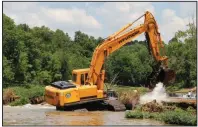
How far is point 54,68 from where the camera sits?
59344 millimetres

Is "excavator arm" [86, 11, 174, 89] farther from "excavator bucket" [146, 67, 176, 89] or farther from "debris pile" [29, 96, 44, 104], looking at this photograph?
"debris pile" [29, 96, 44, 104]

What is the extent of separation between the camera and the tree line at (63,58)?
41594 mm

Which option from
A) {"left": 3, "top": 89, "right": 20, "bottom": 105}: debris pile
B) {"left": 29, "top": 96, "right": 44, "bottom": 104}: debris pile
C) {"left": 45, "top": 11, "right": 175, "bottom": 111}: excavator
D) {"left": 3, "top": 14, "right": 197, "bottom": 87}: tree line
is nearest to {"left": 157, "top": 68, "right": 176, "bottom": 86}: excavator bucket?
{"left": 45, "top": 11, "right": 175, "bottom": 111}: excavator

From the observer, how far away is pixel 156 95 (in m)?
26.9

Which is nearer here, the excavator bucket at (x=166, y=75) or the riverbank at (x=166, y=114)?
the riverbank at (x=166, y=114)

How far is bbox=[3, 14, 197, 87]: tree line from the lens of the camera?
1638 inches

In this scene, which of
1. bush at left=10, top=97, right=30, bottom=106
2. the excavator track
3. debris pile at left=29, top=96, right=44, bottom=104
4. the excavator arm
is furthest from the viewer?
debris pile at left=29, top=96, right=44, bottom=104

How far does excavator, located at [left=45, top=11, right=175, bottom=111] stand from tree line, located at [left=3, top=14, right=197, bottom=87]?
5.96ft

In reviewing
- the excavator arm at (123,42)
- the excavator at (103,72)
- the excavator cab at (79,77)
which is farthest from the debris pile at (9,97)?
the excavator arm at (123,42)

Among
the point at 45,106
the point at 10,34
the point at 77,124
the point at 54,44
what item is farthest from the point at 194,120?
the point at 54,44

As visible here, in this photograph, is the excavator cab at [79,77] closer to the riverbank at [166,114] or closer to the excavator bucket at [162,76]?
the excavator bucket at [162,76]

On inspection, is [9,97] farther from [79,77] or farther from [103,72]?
[103,72]

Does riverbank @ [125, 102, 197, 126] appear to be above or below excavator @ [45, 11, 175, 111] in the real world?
below

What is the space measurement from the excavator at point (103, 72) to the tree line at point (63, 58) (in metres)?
1.82
